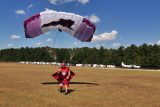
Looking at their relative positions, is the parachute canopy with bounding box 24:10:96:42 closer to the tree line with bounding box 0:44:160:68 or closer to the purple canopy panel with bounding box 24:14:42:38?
the purple canopy panel with bounding box 24:14:42:38

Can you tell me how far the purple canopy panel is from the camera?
2451 cm

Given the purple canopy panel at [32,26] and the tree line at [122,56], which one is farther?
the tree line at [122,56]

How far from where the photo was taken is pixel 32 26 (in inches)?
971

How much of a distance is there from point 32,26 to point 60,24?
2062mm

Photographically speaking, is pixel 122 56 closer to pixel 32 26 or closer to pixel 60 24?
pixel 60 24

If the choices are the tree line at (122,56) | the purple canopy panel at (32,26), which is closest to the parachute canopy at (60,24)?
the purple canopy panel at (32,26)

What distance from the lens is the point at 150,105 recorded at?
17.6 m

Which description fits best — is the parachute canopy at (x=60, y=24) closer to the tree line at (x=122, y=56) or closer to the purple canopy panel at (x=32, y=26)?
the purple canopy panel at (x=32, y=26)

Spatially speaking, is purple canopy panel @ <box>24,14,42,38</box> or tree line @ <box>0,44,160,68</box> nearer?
purple canopy panel @ <box>24,14,42,38</box>

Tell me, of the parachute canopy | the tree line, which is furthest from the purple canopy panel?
the tree line

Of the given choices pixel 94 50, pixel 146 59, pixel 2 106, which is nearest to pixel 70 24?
pixel 2 106

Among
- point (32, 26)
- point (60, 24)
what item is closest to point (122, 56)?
point (60, 24)

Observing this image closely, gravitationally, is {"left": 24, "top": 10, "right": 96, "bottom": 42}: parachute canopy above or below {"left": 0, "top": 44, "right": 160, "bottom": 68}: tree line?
below

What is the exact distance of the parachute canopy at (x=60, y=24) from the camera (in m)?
24.5
